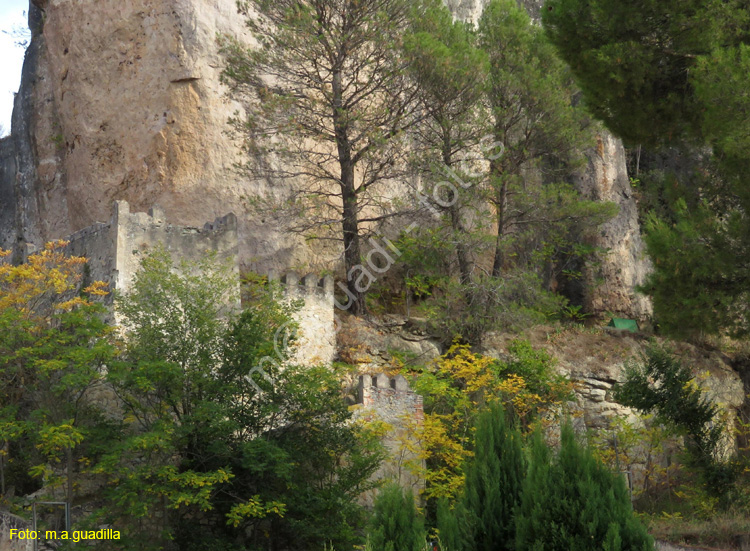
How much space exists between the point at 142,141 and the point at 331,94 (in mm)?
4416

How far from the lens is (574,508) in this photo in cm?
955

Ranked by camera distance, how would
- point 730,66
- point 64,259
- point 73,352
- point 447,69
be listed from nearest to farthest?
point 730,66 → point 73,352 → point 64,259 → point 447,69

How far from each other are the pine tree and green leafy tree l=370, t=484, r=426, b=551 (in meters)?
0.62

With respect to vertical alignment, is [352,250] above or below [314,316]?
above

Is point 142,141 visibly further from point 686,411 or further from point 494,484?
point 494,484

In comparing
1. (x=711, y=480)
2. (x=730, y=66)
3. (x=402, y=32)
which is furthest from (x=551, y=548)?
(x=402, y=32)

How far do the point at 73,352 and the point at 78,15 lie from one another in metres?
11.0

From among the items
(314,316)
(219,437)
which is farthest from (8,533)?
(314,316)

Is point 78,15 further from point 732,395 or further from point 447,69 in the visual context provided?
point 732,395

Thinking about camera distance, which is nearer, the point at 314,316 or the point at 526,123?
the point at 314,316

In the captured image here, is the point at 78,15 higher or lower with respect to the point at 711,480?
higher

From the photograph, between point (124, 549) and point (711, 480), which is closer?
point (124, 549)

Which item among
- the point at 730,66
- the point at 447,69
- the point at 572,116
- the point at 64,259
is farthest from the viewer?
the point at 572,116

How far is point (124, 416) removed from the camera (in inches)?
582
